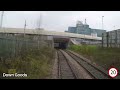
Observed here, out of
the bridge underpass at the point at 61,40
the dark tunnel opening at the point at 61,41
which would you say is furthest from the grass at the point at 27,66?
the dark tunnel opening at the point at 61,41

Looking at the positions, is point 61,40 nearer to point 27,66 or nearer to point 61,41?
point 61,41

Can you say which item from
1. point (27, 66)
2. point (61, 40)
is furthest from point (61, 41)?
point (27, 66)

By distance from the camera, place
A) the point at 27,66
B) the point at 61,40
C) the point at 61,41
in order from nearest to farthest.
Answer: the point at 27,66, the point at 61,40, the point at 61,41

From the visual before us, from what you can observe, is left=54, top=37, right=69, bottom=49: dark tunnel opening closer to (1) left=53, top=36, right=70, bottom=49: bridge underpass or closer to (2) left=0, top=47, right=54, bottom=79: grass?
(1) left=53, top=36, right=70, bottom=49: bridge underpass

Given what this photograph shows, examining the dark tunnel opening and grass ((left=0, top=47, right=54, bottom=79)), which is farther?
the dark tunnel opening

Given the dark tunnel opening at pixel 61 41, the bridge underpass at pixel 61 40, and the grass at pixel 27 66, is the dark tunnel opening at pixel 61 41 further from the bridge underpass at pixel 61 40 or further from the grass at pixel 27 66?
the grass at pixel 27 66

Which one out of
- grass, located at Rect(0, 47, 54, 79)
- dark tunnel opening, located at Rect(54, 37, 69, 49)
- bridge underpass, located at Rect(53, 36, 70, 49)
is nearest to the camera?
grass, located at Rect(0, 47, 54, 79)

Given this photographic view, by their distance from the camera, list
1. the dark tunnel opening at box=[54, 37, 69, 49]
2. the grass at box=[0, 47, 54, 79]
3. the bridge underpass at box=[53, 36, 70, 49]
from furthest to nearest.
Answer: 1. the dark tunnel opening at box=[54, 37, 69, 49]
2. the bridge underpass at box=[53, 36, 70, 49]
3. the grass at box=[0, 47, 54, 79]

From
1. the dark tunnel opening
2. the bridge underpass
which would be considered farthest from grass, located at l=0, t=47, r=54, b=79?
the dark tunnel opening

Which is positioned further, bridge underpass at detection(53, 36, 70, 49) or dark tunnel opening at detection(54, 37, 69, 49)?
dark tunnel opening at detection(54, 37, 69, 49)
